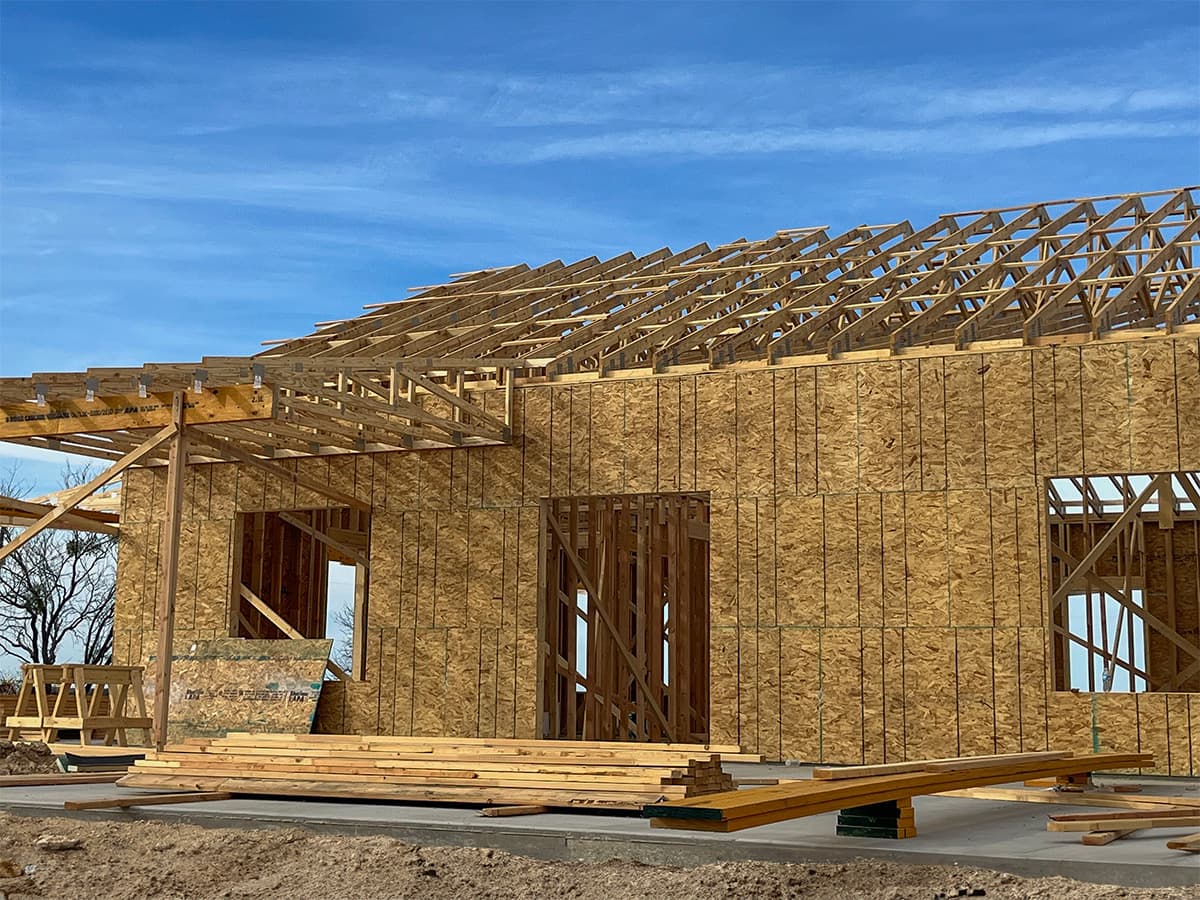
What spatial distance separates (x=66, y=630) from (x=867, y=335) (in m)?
25.7

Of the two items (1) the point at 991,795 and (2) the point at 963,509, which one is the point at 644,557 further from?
(1) the point at 991,795

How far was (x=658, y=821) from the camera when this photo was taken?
8516 mm

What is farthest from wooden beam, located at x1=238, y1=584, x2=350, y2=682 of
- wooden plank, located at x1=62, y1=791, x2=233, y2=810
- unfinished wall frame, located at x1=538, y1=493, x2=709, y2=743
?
wooden plank, located at x1=62, y1=791, x2=233, y2=810

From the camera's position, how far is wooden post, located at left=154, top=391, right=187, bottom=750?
13.7 m

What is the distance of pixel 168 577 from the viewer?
13.9 meters

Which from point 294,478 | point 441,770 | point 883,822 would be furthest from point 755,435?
point 883,822

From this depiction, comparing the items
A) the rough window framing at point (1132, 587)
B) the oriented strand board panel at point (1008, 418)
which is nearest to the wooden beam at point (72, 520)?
the oriented strand board panel at point (1008, 418)

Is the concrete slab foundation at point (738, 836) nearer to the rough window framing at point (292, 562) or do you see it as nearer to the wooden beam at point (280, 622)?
the wooden beam at point (280, 622)

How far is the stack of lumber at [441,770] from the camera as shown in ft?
33.4

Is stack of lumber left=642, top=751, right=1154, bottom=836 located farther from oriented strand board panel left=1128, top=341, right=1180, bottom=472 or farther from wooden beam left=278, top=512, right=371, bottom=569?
wooden beam left=278, top=512, right=371, bottom=569

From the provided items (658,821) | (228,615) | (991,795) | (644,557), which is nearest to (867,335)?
(644,557)

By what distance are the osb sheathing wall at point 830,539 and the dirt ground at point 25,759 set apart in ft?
10.6

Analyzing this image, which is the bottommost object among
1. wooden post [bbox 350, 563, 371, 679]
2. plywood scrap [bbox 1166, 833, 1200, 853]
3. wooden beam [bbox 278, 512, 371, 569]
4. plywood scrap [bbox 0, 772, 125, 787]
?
plywood scrap [bbox 0, 772, 125, 787]

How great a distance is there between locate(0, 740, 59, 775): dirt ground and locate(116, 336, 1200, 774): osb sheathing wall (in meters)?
3.22
